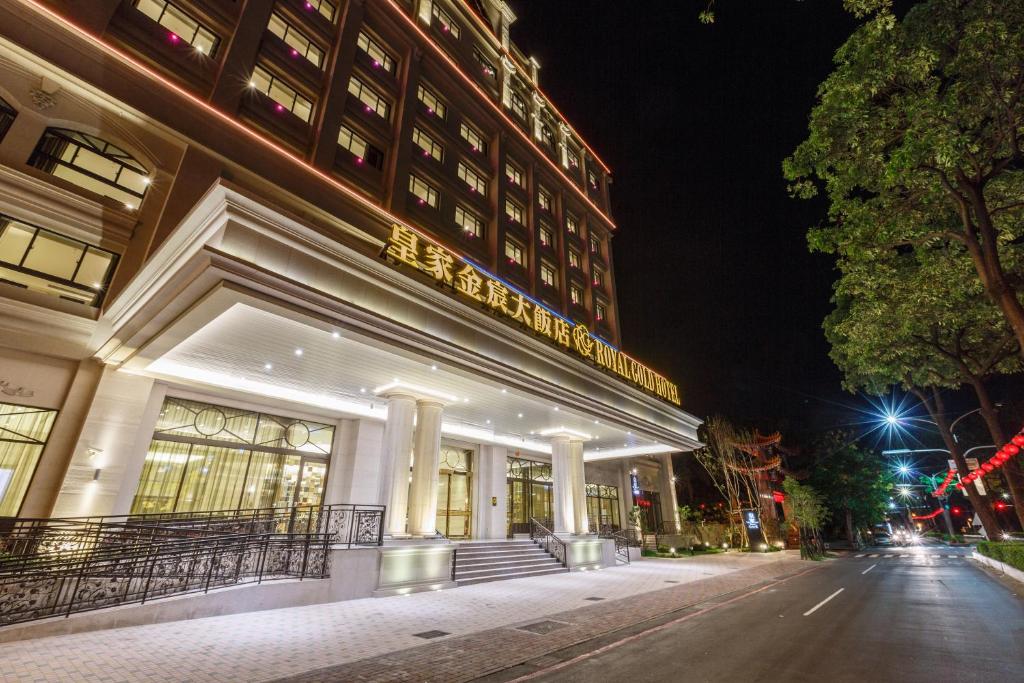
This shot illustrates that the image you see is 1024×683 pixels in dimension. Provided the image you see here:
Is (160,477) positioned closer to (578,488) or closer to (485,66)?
(578,488)

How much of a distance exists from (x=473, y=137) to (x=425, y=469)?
894 inches

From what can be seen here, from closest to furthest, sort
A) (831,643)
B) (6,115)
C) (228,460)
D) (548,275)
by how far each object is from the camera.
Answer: (831,643)
(6,115)
(228,460)
(548,275)

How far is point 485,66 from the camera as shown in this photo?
32031 millimetres

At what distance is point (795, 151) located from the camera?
1498cm

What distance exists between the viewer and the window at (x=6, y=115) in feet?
40.7

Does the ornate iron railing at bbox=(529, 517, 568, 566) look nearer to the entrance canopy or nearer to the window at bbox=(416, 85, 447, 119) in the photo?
the entrance canopy

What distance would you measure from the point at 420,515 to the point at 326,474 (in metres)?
5.20

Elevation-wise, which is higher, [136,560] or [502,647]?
[136,560]

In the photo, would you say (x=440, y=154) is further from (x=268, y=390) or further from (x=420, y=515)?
(x=420, y=515)

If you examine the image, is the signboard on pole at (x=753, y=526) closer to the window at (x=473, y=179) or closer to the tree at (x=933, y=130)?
the tree at (x=933, y=130)

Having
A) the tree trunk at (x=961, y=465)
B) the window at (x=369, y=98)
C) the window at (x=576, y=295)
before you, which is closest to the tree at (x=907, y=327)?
the tree trunk at (x=961, y=465)

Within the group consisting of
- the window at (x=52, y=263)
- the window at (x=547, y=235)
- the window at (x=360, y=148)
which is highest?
the window at (x=547, y=235)

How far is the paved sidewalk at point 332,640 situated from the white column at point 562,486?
769cm

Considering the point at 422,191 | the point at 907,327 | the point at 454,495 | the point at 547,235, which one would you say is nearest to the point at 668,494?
the point at 454,495
